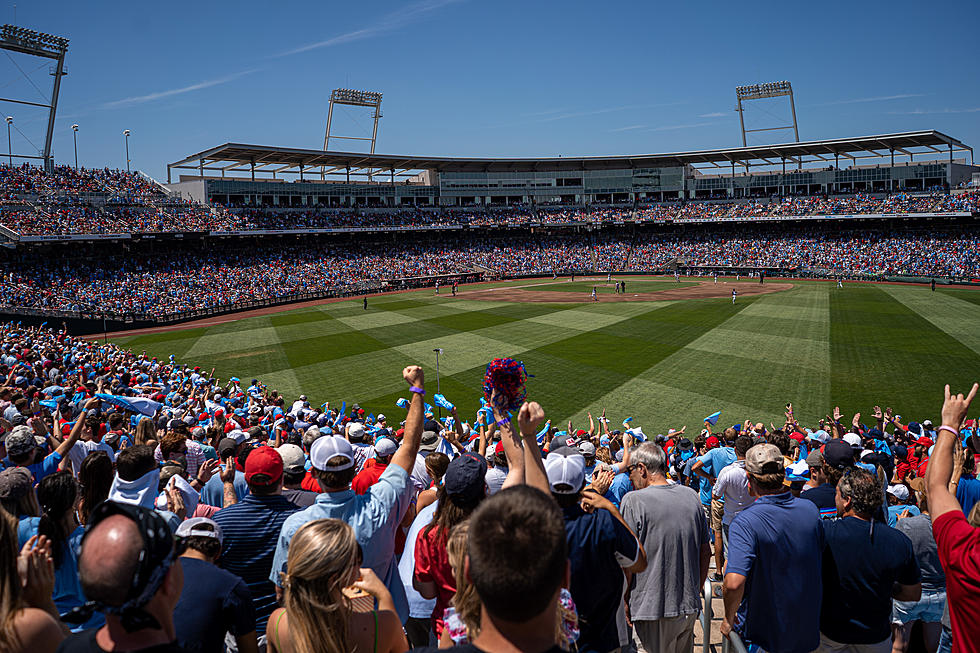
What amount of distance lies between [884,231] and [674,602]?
81421 mm

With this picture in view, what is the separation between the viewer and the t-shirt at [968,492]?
644cm

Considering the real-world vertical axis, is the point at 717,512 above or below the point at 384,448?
below

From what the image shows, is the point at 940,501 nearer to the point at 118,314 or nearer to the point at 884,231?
the point at 118,314

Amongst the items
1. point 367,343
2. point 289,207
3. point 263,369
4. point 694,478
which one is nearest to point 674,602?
point 694,478

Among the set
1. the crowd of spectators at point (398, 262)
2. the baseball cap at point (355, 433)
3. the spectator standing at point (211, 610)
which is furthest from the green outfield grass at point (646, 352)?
the spectator standing at point (211, 610)

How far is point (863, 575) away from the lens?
13.9 ft

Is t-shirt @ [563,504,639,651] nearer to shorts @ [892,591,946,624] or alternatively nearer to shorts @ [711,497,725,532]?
shorts @ [892,591,946,624]

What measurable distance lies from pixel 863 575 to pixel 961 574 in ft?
3.98

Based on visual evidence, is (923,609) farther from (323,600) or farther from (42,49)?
(42,49)

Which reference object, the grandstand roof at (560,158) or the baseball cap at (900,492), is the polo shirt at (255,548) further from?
the grandstand roof at (560,158)

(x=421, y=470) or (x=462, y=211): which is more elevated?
(x=462, y=211)

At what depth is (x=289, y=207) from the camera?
77312 mm

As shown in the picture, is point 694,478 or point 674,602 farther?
point 694,478

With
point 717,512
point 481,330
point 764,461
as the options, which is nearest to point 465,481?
point 764,461
